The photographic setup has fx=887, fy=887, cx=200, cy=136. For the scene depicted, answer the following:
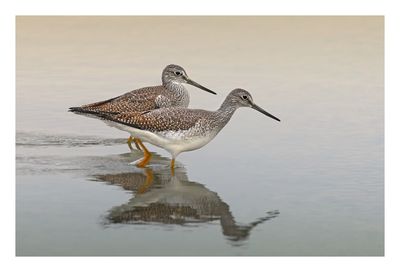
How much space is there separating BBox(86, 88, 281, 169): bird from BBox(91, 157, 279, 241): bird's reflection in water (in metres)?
0.51

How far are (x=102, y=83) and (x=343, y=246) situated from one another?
10.5 m

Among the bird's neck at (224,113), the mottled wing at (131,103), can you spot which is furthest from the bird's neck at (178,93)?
the bird's neck at (224,113)

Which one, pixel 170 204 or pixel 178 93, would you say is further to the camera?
pixel 178 93

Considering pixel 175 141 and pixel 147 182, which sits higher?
pixel 175 141

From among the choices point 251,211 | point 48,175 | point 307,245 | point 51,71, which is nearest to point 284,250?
point 307,245

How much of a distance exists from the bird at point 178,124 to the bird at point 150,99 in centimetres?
63

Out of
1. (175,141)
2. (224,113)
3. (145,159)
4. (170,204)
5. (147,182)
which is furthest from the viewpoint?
(145,159)

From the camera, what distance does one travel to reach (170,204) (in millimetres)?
13906

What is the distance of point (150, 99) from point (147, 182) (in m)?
3.31

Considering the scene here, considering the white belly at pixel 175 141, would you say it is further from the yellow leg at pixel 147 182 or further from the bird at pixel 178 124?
the yellow leg at pixel 147 182

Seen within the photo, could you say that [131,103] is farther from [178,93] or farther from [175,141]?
[175,141]

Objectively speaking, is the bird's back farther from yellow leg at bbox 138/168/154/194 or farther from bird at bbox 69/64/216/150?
yellow leg at bbox 138/168/154/194

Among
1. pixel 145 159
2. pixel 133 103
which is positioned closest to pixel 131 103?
pixel 133 103

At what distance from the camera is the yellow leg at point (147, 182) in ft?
48.4
